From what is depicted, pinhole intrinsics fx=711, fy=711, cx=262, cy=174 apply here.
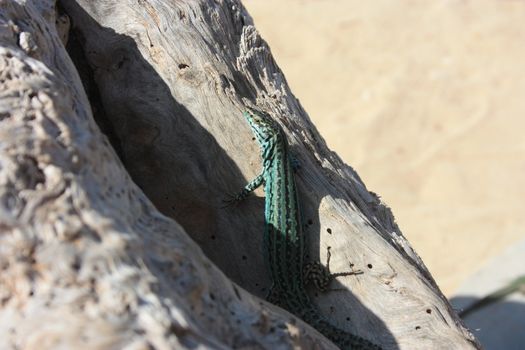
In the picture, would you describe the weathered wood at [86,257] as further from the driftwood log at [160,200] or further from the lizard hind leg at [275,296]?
the lizard hind leg at [275,296]

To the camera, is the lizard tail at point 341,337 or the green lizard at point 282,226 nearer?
the lizard tail at point 341,337

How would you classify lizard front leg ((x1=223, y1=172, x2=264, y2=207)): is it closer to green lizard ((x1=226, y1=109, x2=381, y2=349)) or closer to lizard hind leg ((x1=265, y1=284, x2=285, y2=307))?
green lizard ((x1=226, y1=109, x2=381, y2=349))

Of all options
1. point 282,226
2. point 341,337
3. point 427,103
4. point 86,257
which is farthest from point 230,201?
point 427,103

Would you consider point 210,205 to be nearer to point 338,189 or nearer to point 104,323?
point 338,189

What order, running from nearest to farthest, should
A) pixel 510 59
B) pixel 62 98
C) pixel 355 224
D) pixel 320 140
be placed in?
pixel 62 98 → pixel 355 224 → pixel 320 140 → pixel 510 59

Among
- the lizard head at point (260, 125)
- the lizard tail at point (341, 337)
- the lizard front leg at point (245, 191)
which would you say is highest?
the lizard head at point (260, 125)

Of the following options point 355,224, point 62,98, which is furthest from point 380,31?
point 62,98

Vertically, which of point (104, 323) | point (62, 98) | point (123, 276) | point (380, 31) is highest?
point (380, 31)

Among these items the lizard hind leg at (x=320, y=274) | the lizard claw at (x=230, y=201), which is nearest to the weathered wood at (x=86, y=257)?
the lizard hind leg at (x=320, y=274)
